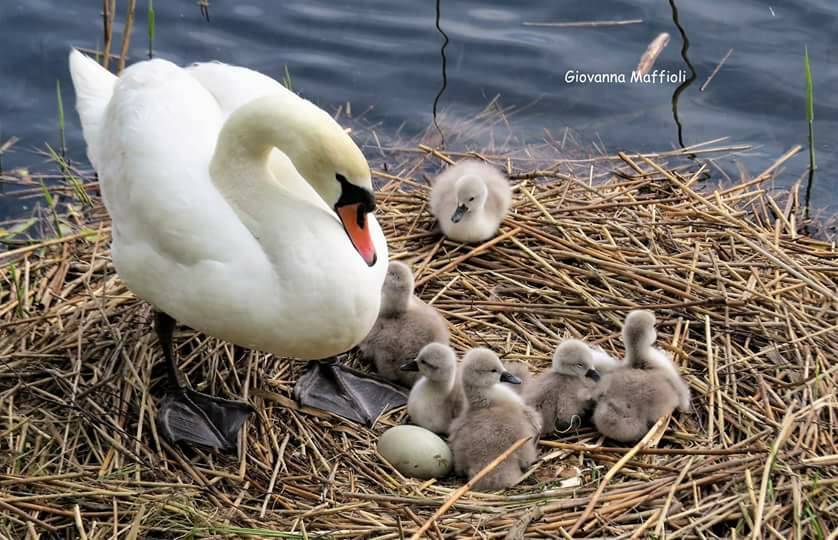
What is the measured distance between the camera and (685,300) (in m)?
5.04

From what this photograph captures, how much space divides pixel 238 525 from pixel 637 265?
7.36ft

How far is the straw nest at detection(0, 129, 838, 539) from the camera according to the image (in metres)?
3.98

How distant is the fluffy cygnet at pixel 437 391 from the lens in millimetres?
4480

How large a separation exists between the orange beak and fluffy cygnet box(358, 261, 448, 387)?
2.72ft

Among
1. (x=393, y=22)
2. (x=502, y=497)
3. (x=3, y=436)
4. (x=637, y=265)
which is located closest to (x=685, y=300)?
(x=637, y=265)

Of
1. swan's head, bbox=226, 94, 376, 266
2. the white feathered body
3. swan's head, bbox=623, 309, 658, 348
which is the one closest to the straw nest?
swan's head, bbox=623, 309, 658, 348

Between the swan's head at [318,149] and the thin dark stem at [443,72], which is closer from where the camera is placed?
the swan's head at [318,149]

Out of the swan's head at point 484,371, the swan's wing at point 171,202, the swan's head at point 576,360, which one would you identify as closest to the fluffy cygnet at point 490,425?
the swan's head at point 484,371

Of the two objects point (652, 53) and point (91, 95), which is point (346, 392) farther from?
point (652, 53)

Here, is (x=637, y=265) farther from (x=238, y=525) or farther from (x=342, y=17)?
(x=342, y=17)

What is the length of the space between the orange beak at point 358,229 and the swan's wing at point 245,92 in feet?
0.81

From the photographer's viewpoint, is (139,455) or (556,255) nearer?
(139,455)

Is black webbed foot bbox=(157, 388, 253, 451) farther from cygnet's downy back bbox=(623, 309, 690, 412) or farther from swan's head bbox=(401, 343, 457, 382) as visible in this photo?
cygnet's downy back bbox=(623, 309, 690, 412)

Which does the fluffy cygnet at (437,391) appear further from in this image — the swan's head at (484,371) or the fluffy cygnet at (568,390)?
the fluffy cygnet at (568,390)
